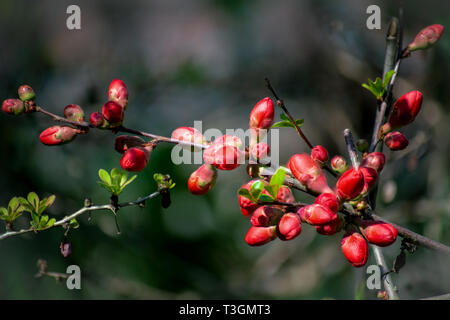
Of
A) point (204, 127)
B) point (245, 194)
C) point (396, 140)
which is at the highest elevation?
point (204, 127)

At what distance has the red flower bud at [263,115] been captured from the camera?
0.89 meters

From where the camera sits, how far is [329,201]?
2.53ft

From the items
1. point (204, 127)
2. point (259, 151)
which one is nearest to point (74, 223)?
point (259, 151)

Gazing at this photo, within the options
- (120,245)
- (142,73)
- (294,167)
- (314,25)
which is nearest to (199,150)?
(294,167)

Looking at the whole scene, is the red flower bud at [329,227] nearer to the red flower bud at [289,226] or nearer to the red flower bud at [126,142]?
the red flower bud at [289,226]

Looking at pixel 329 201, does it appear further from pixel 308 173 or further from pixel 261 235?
pixel 261 235

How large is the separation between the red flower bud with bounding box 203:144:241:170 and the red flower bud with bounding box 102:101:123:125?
19cm

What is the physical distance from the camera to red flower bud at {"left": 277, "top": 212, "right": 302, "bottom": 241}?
2.63 ft

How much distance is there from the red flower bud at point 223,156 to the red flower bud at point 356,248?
25 cm

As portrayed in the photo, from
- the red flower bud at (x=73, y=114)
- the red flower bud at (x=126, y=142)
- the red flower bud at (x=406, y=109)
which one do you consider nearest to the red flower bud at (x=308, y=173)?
the red flower bud at (x=406, y=109)

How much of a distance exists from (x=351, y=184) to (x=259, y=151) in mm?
179

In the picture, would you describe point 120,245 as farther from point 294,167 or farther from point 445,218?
point 294,167

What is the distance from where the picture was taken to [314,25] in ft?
9.36
